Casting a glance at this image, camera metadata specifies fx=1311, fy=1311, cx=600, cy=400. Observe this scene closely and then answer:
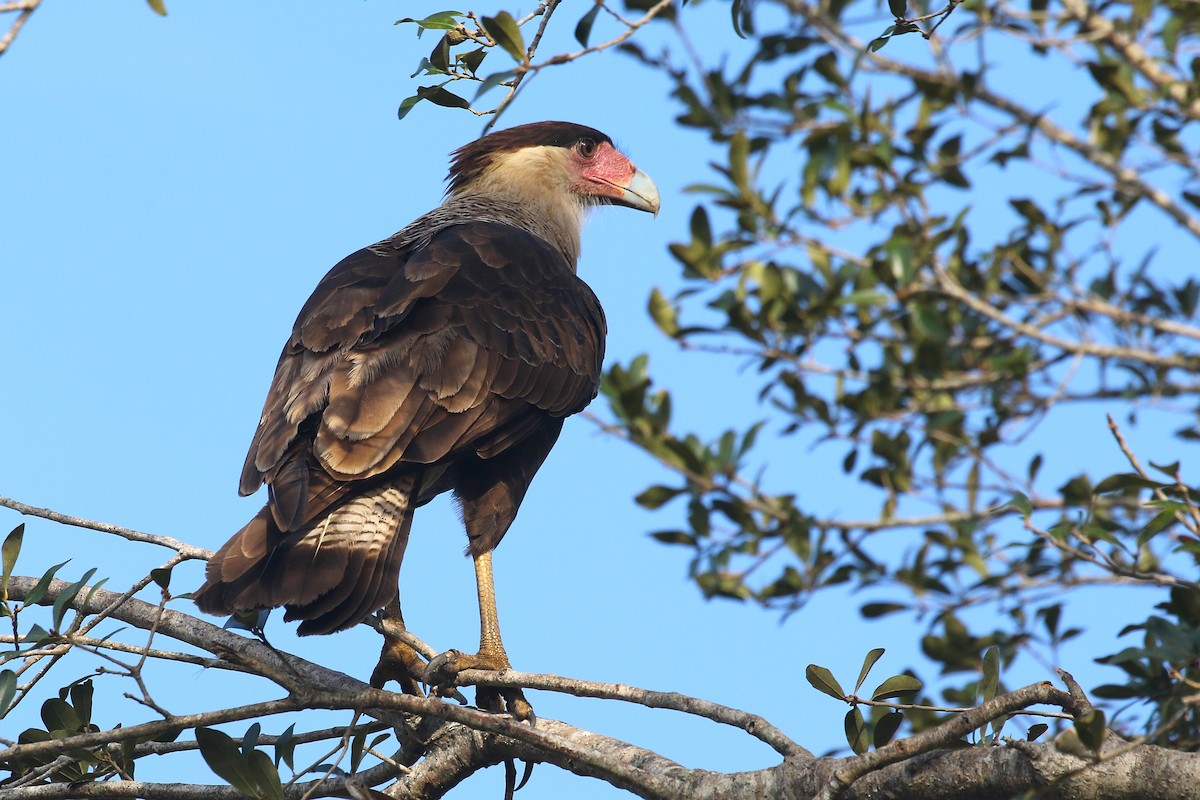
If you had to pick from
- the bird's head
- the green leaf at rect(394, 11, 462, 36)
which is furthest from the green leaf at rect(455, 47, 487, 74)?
the bird's head

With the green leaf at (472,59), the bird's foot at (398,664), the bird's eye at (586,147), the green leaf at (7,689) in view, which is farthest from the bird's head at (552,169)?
the green leaf at (7,689)

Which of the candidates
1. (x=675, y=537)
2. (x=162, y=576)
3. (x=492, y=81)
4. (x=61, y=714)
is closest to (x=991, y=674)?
(x=492, y=81)

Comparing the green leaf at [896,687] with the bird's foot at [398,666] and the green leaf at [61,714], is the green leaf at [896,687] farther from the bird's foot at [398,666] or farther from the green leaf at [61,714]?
the green leaf at [61,714]

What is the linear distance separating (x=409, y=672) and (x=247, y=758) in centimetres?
120

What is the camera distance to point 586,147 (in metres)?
6.31

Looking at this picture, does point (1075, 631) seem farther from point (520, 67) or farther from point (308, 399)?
point (520, 67)

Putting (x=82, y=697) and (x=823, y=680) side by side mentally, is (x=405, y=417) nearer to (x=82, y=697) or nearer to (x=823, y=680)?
(x=82, y=697)

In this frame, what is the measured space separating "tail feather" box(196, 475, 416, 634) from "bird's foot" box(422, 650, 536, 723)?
0.26m

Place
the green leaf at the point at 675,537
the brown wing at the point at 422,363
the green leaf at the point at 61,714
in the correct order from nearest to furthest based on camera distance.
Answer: the green leaf at the point at 61,714 < the brown wing at the point at 422,363 < the green leaf at the point at 675,537

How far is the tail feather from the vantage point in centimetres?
331

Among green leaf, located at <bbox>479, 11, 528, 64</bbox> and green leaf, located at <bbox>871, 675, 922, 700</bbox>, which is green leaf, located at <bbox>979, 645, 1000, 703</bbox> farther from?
green leaf, located at <bbox>479, 11, 528, 64</bbox>

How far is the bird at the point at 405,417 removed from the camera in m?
3.46

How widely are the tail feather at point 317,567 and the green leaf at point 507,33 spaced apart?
1.41 meters

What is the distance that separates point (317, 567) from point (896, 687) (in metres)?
1.55
